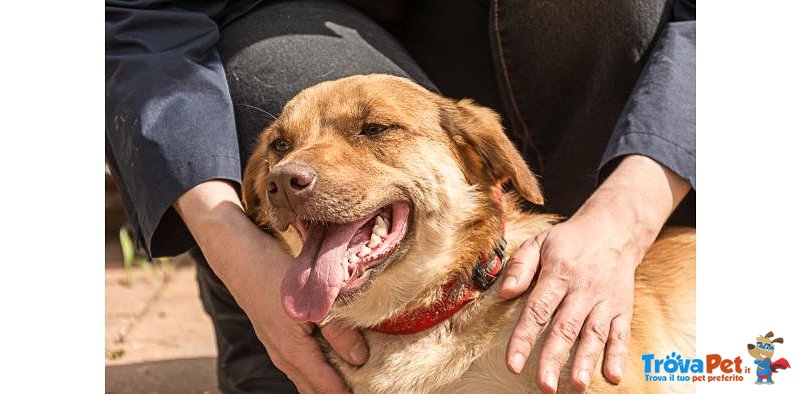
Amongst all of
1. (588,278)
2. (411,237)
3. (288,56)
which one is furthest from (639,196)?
(288,56)

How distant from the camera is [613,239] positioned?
8.04 feet

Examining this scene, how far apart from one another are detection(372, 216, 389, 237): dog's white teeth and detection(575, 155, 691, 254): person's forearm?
0.51m

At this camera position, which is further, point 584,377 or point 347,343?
point 347,343

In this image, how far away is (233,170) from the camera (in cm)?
273

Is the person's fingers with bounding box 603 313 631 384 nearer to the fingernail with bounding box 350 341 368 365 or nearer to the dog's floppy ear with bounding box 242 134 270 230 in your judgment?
the fingernail with bounding box 350 341 368 365

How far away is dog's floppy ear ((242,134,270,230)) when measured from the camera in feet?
8.74

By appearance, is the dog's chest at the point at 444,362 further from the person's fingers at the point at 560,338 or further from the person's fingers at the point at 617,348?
the person's fingers at the point at 617,348

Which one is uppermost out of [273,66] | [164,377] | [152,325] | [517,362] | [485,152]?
[485,152]

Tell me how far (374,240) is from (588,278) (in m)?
0.54

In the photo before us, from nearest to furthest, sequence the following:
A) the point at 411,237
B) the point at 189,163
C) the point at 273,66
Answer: the point at 411,237
the point at 189,163
the point at 273,66

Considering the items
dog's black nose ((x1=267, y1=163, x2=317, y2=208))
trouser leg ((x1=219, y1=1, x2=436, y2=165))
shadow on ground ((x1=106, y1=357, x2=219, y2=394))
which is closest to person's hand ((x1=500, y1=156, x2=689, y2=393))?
dog's black nose ((x1=267, y1=163, x2=317, y2=208))

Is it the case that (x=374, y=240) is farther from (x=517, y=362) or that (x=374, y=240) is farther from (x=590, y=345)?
(x=590, y=345)
